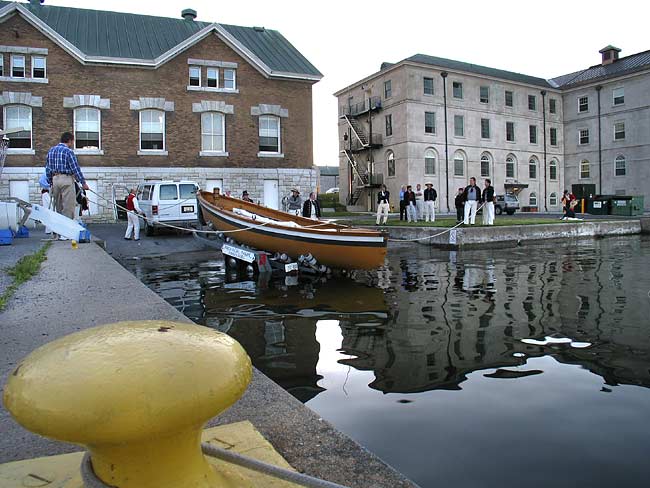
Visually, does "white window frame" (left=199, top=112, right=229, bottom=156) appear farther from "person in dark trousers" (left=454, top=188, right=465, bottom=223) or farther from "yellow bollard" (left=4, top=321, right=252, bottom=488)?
"yellow bollard" (left=4, top=321, right=252, bottom=488)

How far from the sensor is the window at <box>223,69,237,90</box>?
2866 centimetres

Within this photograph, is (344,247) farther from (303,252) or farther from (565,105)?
(565,105)

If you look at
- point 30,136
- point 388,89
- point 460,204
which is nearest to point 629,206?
point 460,204

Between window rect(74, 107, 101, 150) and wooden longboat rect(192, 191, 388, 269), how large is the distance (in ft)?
56.6

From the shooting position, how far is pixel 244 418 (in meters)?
2.86

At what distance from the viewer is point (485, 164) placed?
47.1m

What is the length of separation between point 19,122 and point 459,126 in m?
34.4

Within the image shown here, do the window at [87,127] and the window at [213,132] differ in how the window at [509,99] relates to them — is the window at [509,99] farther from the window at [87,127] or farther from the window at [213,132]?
the window at [87,127]

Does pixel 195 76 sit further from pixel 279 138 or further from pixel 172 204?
pixel 172 204

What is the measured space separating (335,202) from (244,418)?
50.6 m

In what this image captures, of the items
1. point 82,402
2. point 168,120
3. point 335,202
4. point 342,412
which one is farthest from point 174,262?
point 335,202

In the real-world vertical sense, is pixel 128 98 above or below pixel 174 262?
above

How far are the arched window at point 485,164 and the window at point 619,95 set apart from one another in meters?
13.9

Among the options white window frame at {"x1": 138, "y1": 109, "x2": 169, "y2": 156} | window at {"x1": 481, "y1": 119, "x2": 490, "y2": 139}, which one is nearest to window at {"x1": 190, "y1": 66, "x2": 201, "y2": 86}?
white window frame at {"x1": 138, "y1": 109, "x2": 169, "y2": 156}
